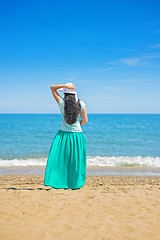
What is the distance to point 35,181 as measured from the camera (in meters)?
7.36

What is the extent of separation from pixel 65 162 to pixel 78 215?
1.43m

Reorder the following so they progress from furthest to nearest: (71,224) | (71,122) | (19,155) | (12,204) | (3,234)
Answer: (19,155)
(71,122)
(12,204)
(71,224)
(3,234)

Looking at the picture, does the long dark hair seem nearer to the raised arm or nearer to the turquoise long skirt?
the raised arm

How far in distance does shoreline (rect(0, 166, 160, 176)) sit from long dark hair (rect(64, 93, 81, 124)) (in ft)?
16.9

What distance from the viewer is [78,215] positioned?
11.4 ft

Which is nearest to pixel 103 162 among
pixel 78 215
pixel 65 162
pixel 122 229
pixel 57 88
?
pixel 65 162

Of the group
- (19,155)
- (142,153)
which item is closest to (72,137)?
(19,155)

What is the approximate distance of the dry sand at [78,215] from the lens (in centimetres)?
286

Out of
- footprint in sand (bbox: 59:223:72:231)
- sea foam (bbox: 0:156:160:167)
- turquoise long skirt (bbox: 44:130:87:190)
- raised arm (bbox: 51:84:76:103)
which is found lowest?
sea foam (bbox: 0:156:160:167)

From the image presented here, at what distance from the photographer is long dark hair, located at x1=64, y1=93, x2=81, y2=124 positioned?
15.1 ft

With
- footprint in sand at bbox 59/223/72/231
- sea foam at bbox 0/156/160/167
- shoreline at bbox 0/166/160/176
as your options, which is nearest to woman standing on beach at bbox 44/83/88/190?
footprint in sand at bbox 59/223/72/231

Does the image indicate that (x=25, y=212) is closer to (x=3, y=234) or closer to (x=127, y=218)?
(x=3, y=234)

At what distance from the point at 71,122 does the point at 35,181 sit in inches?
140

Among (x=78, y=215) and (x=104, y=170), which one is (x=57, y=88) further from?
(x=104, y=170)
